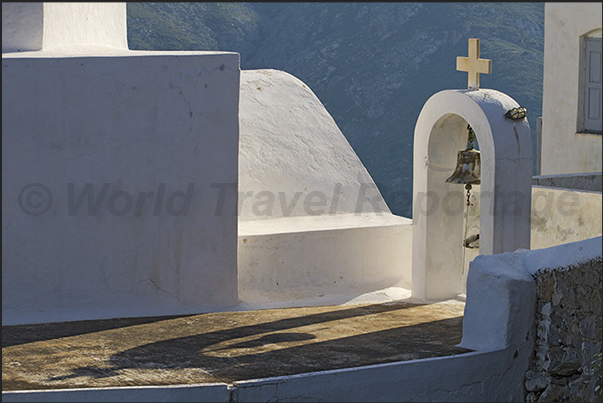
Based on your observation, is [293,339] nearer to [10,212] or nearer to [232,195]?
[232,195]

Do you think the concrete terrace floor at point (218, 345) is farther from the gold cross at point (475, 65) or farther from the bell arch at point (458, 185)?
the gold cross at point (475, 65)

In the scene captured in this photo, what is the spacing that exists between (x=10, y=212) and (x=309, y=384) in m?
2.96

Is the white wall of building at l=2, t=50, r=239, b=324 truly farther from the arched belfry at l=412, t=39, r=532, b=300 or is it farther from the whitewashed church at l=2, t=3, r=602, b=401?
the arched belfry at l=412, t=39, r=532, b=300

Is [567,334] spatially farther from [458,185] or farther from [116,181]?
[116,181]

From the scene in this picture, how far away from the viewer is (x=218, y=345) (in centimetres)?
562

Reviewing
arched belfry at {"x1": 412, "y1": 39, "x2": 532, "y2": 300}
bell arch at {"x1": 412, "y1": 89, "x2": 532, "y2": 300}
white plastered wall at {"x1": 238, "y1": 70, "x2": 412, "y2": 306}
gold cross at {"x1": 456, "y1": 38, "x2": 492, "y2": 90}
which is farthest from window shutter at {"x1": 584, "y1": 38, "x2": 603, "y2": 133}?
gold cross at {"x1": 456, "y1": 38, "x2": 492, "y2": 90}

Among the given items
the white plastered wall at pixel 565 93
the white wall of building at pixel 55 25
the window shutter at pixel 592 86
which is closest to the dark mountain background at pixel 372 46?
the white plastered wall at pixel 565 93

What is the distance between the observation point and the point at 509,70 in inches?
1366

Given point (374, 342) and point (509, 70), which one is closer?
point (374, 342)

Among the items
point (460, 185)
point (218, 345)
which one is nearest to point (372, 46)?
point (460, 185)

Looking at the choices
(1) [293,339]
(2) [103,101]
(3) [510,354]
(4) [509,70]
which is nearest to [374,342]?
(1) [293,339]

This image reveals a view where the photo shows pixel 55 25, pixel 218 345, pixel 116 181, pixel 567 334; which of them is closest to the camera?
pixel 567 334

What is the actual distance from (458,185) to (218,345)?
2914 mm

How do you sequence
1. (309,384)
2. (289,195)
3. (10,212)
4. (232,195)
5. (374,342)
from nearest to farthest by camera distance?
(309,384) < (374,342) < (10,212) < (232,195) < (289,195)
